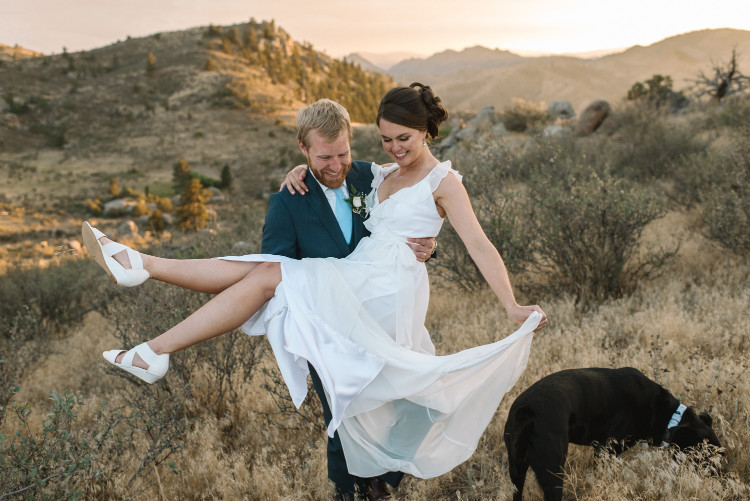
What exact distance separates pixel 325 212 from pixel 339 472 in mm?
1361

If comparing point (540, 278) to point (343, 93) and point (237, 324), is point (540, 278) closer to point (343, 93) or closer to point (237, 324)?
point (237, 324)

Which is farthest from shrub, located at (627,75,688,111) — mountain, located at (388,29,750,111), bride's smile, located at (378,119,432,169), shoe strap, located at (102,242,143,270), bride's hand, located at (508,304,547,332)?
mountain, located at (388,29,750,111)

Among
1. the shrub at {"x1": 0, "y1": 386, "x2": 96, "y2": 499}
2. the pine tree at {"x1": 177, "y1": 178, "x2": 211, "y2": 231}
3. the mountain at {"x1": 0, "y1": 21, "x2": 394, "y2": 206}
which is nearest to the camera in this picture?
the shrub at {"x1": 0, "y1": 386, "x2": 96, "y2": 499}

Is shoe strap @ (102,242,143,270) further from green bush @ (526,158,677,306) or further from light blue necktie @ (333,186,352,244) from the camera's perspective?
green bush @ (526,158,677,306)

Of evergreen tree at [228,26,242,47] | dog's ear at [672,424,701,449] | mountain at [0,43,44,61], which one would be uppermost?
evergreen tree at [228,26,242,47]

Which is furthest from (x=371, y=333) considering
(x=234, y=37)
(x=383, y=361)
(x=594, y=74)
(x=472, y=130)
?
(x=594, y=74)

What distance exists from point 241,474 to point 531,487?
1.70 metres

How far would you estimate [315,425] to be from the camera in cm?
354

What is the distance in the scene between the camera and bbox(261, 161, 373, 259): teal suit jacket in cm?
247

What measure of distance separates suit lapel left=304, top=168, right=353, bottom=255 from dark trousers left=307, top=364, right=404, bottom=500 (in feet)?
2.30

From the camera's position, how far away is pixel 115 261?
7.73 feet

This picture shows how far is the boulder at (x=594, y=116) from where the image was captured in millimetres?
16812

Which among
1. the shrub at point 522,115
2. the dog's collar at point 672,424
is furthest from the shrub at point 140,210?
the dog's collar at point 672,424

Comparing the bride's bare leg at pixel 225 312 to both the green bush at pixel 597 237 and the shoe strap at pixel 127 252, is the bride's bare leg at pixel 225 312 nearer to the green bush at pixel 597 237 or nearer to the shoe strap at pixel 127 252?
the shoe strap at pixel 127 252
